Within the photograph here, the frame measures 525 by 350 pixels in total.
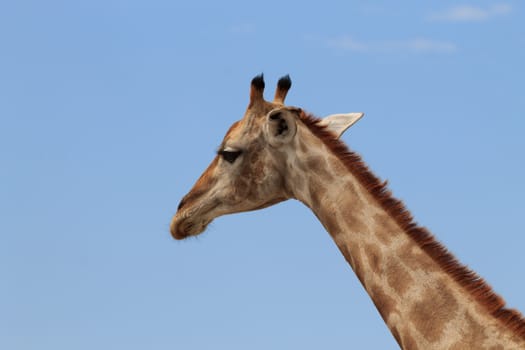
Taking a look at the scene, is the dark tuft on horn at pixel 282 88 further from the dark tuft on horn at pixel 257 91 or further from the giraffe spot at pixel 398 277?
the giraffe spot at pixel 398 277

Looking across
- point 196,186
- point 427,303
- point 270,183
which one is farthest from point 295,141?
point 427,303

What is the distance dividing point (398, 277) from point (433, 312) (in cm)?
52

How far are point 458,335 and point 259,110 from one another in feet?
11.7

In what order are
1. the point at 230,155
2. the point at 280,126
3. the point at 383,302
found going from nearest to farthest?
the point at 383,302, the point at 280,126, the point at 230,155

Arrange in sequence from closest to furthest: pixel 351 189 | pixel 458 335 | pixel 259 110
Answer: pixel 458 335 < pixel 351 189 < pixel 259 110

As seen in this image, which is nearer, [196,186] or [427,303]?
[427,303]

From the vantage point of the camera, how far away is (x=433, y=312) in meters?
10.9

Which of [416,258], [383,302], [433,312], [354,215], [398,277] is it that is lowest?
[433,312]

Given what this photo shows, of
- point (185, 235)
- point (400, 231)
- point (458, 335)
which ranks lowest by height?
point (458, 335)

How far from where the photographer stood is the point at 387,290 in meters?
11.2

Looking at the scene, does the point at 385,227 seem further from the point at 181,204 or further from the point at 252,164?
the point at 181,204

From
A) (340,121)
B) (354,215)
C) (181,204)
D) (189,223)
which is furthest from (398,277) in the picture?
(181,204)

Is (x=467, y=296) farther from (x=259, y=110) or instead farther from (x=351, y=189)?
(x=259, y=110)

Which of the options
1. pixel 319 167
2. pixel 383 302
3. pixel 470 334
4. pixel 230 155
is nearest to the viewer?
pixel 470 334
